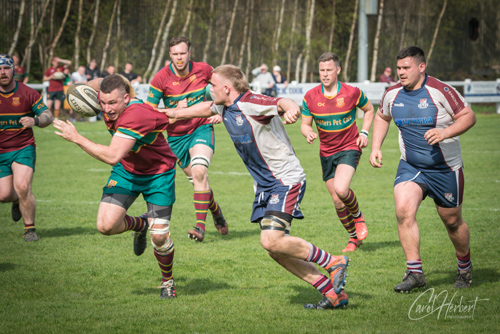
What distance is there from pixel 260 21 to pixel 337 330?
1244 inches

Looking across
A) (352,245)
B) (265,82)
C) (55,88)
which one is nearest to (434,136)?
(352,245)

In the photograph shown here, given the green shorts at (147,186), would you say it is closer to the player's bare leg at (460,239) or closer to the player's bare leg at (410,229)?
the player's bare leg at (410,229)

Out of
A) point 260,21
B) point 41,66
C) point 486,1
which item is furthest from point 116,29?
point 486,1

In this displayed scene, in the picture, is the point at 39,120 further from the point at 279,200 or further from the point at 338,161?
the point at 279,200

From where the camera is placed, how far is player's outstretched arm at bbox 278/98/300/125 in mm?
4766

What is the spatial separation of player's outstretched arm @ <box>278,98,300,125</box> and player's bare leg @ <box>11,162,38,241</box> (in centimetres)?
442

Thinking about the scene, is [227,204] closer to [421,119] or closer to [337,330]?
[421,119]

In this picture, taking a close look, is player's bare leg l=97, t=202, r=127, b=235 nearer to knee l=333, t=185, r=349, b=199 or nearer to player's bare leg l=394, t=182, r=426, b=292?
player's bare leg l=394, t=182, r=426, b=292

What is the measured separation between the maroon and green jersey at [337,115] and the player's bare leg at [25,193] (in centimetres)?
372

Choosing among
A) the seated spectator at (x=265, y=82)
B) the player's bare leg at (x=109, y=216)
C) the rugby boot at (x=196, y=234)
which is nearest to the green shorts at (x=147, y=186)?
the player's bare leg at (x=109, y=216)

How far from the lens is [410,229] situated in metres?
5.69

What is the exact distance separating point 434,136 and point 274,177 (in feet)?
4.75

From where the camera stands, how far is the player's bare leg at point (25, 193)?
316 inches

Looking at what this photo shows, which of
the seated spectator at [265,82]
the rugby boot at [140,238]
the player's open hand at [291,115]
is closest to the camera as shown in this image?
the player's open hand at [291,115]
